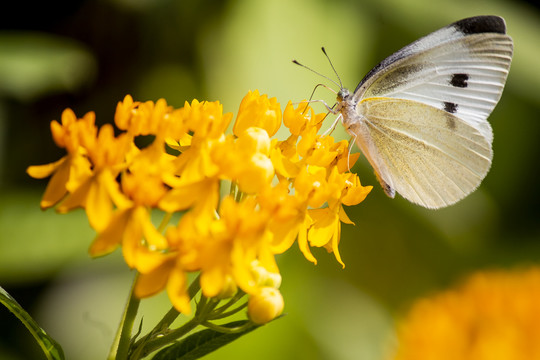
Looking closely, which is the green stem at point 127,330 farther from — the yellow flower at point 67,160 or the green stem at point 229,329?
the yellow flower at point 67,160

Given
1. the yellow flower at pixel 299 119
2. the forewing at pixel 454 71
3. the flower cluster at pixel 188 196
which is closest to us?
the flower cluster at pixel 188 196

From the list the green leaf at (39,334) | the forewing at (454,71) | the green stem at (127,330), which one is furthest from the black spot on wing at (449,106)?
the green leaf at (39,334)

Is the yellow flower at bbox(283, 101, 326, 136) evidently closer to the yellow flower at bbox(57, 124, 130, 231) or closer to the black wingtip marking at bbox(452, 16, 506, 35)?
the yellow flower at bbox(57, 124, 130, 231)

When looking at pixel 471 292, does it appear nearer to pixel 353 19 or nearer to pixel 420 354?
pixel 420 354

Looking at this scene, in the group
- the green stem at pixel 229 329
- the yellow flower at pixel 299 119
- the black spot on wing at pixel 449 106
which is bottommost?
the green stem at pixel 229 329

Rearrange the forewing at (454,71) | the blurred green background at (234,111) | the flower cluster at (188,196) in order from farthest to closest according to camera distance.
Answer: the blurred green background at (234,111) → the forewing at (454,71) → the flower cluster at (188,196)

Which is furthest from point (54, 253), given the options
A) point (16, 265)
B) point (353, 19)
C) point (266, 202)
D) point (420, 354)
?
point (353, 19)

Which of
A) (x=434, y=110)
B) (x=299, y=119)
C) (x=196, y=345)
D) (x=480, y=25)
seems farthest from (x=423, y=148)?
(x=196, y=345)
